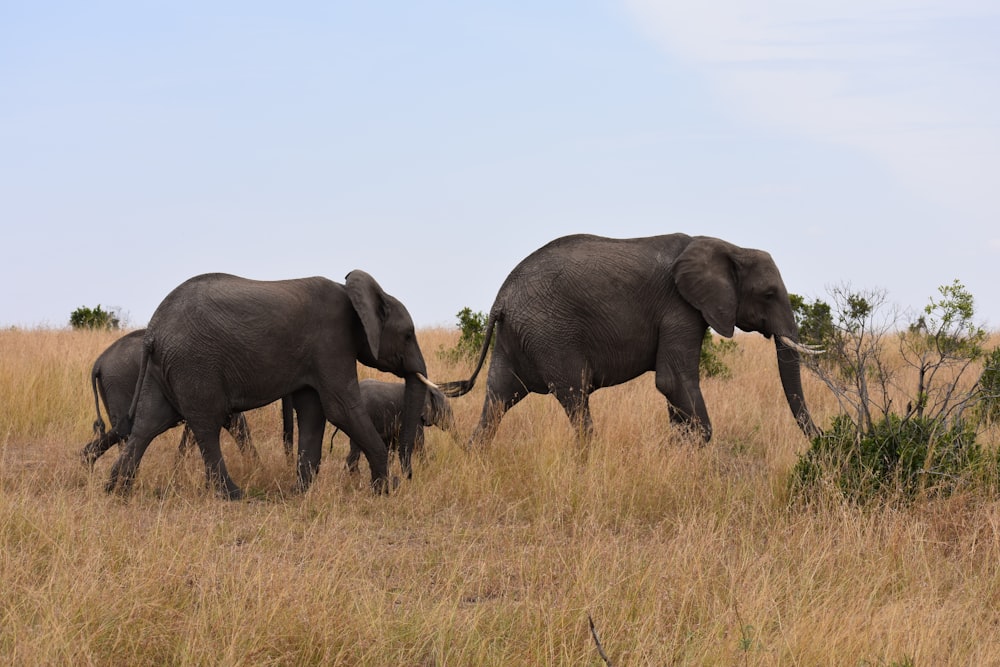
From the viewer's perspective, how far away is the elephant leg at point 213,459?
7430 mm

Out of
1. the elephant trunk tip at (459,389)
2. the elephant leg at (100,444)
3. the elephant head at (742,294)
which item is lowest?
the elephant leg at (100,444)

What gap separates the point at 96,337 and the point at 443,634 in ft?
39.7

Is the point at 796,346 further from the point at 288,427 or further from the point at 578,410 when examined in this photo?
the point at 288,427

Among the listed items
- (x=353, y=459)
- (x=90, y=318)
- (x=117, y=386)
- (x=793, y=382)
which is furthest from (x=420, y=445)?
(x=90, y=318)

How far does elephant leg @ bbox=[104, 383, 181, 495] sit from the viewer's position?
24.5 feet

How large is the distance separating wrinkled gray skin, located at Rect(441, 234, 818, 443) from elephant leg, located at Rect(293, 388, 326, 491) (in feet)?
5.50

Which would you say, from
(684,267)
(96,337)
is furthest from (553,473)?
(96,337)

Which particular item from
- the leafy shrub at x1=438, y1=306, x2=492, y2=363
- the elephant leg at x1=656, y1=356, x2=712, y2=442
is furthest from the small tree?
the elephant leg at x1=656, y1=356, x2=712, y2=442

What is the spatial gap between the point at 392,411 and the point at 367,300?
1.47 m

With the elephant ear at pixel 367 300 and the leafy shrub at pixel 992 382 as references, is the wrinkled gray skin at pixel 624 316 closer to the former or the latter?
the elephant ear at pixel 367 300

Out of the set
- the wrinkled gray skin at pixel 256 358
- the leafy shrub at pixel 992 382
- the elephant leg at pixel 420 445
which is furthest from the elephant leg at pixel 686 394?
the leafy shrub at pixel 992 382

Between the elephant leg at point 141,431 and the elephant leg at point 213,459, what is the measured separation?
29 cm

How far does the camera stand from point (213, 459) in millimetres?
7500

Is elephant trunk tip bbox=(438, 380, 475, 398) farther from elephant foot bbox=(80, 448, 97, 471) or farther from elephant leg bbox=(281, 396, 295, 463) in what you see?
elephant foot bbox=(80, 448, 97, 471)
